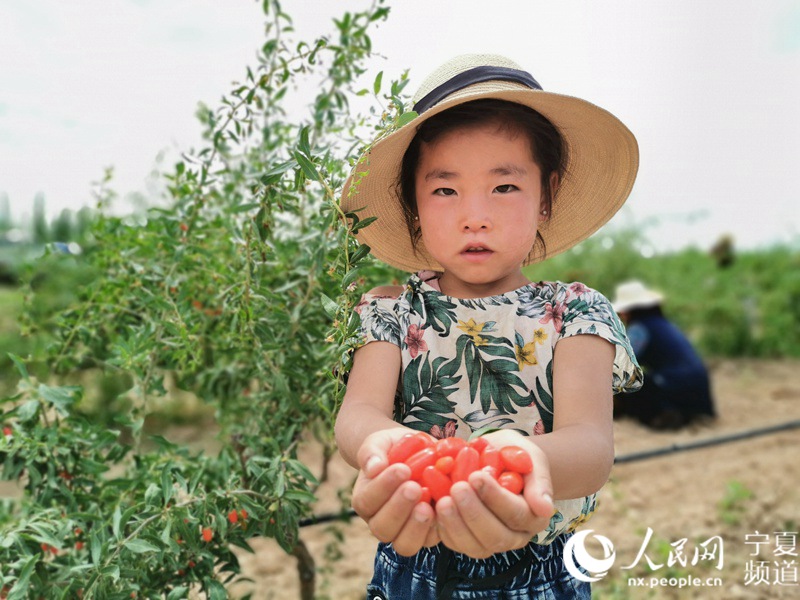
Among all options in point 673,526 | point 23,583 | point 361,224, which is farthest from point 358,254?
point 673,526

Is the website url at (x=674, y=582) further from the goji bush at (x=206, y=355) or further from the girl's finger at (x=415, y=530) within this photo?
the girl's finger at (x=415, y=530)

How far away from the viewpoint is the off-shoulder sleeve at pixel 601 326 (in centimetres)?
141

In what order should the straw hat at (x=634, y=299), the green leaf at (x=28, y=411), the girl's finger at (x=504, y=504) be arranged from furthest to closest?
the straw hat at (x=634, y=299) < the green leaf at (x=28, y=411) < the girl's finger at (x=504, y=504)

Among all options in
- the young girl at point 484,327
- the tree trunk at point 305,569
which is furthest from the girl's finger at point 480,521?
the tree trunk at point 305,569

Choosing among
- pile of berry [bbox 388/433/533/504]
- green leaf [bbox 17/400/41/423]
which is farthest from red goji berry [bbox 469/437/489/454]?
Result: green leaf [bbox 17/400/41/423]

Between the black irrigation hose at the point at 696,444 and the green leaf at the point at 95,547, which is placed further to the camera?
the black irrigation hose at the point at 696,444

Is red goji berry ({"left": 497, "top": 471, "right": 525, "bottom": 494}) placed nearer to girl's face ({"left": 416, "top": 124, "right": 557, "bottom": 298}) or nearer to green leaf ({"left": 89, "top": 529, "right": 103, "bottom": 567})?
girl's face ({"left": 416, "top": 124, "right": 557, "bottom": 298})

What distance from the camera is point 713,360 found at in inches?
276

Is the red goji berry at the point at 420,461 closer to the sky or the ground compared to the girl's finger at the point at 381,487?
closer to the sky

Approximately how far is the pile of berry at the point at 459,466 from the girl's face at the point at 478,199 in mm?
459

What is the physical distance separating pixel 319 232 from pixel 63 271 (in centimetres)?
302

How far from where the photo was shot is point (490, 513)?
3.47ft

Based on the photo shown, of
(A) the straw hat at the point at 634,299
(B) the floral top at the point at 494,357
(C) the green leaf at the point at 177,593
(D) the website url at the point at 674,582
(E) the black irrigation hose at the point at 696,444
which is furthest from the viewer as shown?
(A) the straw hat at the point at 634,299

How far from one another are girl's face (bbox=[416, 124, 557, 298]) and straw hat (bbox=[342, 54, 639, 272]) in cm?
8
